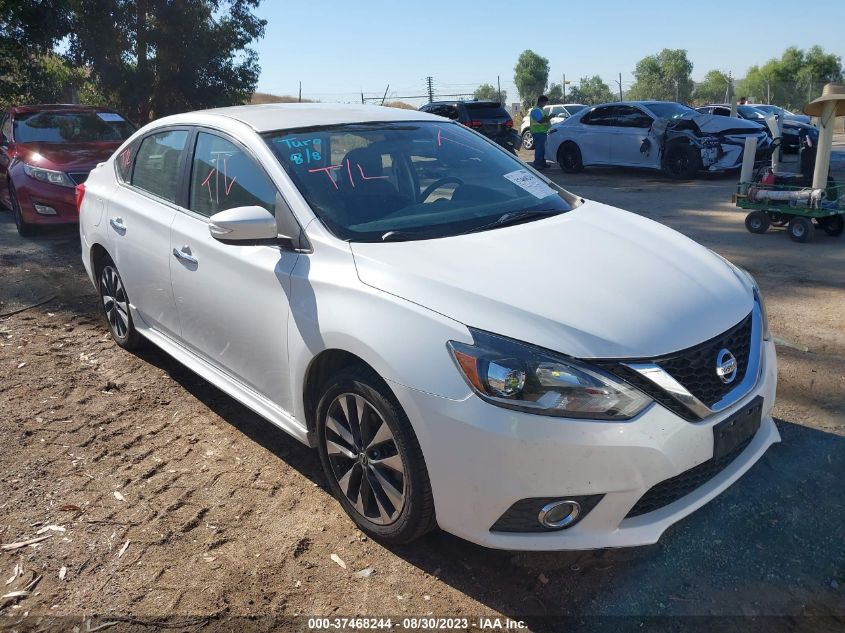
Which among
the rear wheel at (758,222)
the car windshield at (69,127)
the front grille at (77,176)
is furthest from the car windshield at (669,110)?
the front grille at (77,176)

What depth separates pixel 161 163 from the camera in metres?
4.35

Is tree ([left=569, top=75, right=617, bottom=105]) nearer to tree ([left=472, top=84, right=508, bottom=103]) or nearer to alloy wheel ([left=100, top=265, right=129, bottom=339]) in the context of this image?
tree ([left=472, top=84, right=508, bottom=103])

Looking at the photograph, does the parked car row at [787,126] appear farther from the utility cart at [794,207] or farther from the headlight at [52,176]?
the headlight at [52,176]

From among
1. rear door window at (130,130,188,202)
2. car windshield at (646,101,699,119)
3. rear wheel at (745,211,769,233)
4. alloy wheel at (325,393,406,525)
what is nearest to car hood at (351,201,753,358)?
alloy wheel at (325,393,406,525)

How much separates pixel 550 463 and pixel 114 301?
3688 millimetres

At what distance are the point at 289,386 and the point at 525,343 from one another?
122 cm

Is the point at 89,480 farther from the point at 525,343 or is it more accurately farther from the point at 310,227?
the point at 525,343

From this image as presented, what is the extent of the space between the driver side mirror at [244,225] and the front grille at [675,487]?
180cm

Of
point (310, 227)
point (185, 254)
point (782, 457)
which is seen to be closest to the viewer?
point (310, 227)

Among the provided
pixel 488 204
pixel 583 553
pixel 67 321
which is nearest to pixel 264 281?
pixel 488 204

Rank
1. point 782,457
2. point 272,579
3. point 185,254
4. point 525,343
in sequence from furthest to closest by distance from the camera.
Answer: point 185,254, point 782,457, point 272,579, point 525,343

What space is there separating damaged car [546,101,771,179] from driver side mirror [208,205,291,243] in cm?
1221

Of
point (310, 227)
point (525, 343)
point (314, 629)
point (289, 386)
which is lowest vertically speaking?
point (314, 629)

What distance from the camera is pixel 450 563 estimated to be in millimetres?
2879
